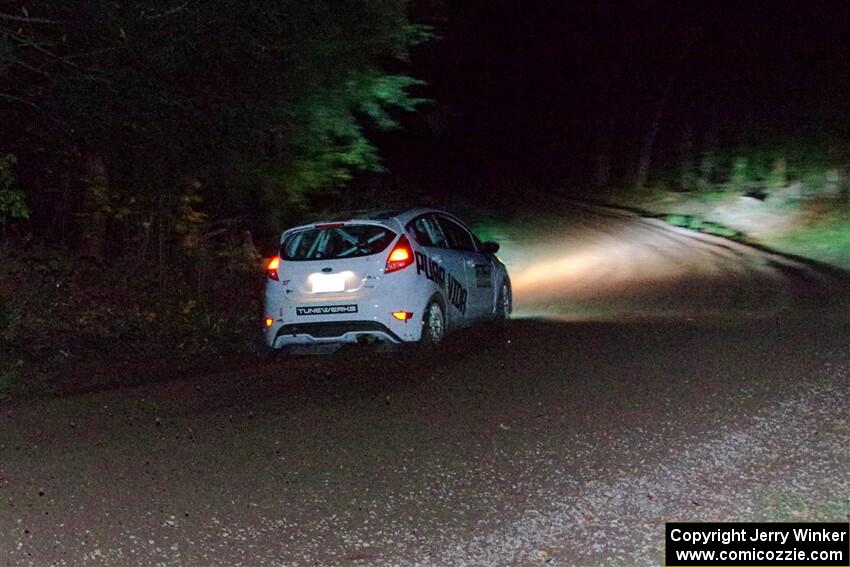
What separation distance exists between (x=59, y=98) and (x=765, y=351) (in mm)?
8151

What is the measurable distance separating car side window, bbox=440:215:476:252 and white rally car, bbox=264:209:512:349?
60 centimetres

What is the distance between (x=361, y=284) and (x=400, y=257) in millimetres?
492

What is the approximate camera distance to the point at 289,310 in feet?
35.4

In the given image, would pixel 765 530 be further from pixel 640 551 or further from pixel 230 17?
pixel 230 17

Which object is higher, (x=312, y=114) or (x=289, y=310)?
(x=312, y=114)

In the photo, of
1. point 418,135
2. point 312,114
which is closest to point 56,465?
point 312,114

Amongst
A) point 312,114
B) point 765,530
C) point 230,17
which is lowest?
point 765,530

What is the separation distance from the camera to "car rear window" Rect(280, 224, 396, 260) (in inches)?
422

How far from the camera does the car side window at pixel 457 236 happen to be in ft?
39.7

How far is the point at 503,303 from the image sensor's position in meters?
13.4

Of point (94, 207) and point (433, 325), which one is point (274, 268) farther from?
point (94, 207)

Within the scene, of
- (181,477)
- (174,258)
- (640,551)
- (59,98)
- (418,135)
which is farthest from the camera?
(418,135)

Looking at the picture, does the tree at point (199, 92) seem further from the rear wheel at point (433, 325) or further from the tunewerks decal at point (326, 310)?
the rear wheel at point (433, 325)

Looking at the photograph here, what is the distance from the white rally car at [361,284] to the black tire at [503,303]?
1756mm
